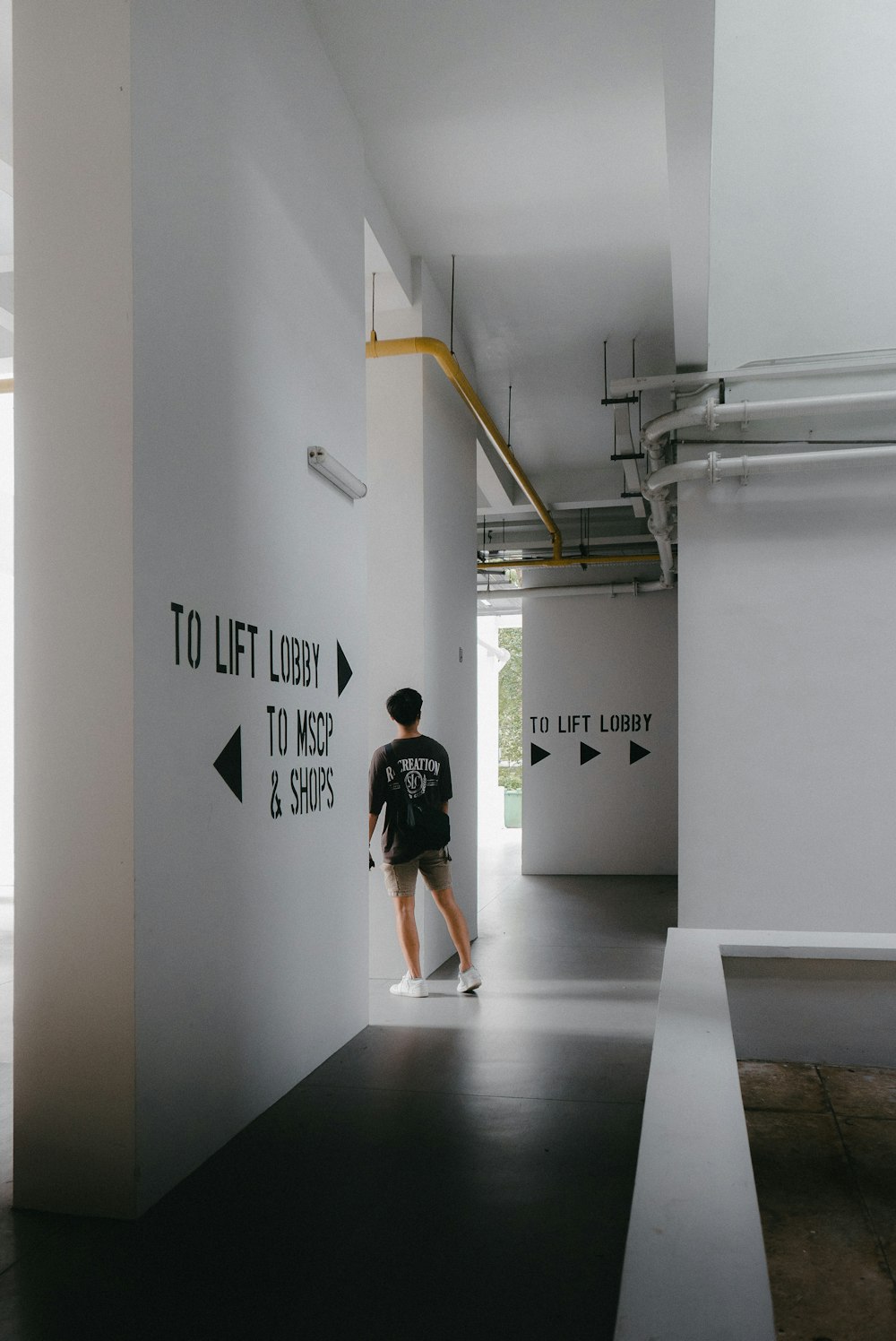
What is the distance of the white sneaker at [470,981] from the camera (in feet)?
16.6

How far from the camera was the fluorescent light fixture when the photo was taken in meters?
3.73

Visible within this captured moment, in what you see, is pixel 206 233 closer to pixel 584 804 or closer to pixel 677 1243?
pixel 677 1243

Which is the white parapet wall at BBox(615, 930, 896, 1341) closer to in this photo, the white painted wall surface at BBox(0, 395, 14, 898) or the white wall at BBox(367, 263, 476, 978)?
the white wall at BBox(367, 263, 476, 978)

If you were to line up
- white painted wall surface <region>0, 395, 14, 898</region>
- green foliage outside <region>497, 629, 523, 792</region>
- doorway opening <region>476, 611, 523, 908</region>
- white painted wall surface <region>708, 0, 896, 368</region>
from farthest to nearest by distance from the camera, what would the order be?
green foliage outside <region>497, 629, 523, 792</region> < doorway opening <region>476, 611, 523, 908</region> < white painted wall surface <region>0, 395, 14, 898</region> < white painted wall surface <region>708, 0, 896, 368</region>

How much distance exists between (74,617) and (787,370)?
4.60m

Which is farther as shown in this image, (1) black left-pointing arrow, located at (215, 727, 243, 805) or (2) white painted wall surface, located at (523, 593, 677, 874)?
(2) white painted wall surface, located at (523, 593, 677, 874)

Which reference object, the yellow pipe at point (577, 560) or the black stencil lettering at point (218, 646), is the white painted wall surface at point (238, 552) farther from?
the yellow pipe at point (577, 560)

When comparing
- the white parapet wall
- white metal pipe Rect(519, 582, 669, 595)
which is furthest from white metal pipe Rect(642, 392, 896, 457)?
white metal pipe Rect(519, 582, 669, 595)

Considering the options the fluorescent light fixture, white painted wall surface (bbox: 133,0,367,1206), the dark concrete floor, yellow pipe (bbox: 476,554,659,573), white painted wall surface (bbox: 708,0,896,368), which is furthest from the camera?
yellow pipe (bbox: 476,554,659,573)

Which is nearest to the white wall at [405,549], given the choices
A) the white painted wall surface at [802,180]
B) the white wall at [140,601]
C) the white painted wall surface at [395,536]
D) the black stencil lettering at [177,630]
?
the white painted wall surface at [395,536]

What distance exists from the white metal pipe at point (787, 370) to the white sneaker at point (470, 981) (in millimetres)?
3298

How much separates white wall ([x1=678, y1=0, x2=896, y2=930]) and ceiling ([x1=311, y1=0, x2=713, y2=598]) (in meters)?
0.64

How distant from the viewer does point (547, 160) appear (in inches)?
193

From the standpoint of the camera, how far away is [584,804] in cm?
1129
